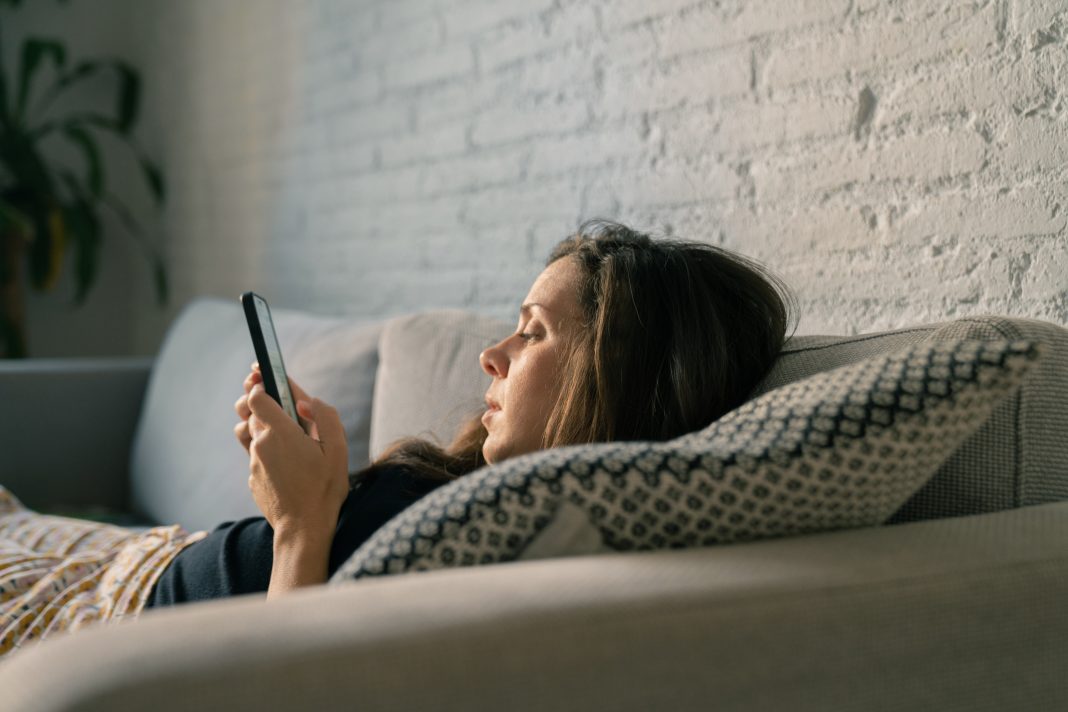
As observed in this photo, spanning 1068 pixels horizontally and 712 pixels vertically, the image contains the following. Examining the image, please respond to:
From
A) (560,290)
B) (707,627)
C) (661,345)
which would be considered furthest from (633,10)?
(707,627)

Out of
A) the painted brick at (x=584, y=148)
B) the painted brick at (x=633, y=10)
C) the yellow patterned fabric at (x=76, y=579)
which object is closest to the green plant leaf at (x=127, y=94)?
the painted brick at (x=584, y=148)

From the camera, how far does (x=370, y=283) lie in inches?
106

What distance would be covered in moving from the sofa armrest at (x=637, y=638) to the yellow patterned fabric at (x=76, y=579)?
0.68 m

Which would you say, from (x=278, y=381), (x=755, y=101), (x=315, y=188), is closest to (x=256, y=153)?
(x=315, y=188)

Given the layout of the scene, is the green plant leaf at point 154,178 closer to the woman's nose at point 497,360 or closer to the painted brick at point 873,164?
the painted brick at point 873,164

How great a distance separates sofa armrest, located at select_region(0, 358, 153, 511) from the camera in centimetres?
239

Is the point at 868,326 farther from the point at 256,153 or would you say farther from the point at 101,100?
the point at 101,100

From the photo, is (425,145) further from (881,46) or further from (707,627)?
(707,627)

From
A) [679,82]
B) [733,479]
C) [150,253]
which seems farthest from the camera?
[150,253]

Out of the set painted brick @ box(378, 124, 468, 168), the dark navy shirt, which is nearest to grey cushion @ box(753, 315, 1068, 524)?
the dark navy shirt

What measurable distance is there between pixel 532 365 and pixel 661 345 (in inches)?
5.8

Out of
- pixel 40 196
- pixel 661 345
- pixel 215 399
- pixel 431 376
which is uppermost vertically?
pixel 40 196

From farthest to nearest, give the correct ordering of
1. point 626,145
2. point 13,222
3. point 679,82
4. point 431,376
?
point 13,222
point 626,145
point 679,82
point 431,376

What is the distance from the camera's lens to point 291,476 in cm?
114
